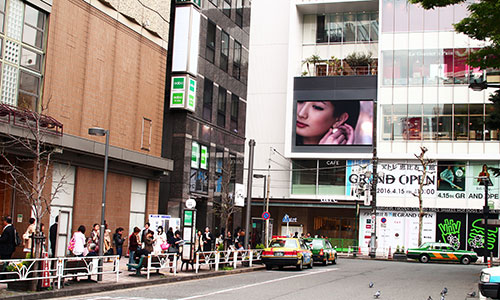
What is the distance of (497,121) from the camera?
25734mm

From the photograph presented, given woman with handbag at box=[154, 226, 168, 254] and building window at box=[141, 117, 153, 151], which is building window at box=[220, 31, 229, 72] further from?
woman with handbag at box=[154, 226, 168, 254]

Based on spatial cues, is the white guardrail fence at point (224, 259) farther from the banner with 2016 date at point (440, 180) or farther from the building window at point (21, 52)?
the banner with 2016 date at point (440, 180)

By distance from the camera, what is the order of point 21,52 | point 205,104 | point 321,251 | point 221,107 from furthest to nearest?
point 221,107 → point 205,104 → point 321,251 → point 21,52

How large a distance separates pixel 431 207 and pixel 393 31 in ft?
49.7

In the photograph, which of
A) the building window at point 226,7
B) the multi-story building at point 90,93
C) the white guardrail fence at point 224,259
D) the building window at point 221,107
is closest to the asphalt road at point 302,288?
the white guardrail fence at point 224,259

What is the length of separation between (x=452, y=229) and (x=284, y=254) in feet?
86.3

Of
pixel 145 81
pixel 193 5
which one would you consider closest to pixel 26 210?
pixel 145 81

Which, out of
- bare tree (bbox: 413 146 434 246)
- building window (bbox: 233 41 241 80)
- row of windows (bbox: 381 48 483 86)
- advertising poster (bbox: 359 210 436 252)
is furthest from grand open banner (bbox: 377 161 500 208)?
building window (bbox: 233 41 241 80)

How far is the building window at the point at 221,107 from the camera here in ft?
133

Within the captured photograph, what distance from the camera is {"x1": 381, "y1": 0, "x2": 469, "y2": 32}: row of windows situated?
5141 cm

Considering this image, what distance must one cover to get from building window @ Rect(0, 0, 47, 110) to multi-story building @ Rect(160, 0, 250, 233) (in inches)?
456

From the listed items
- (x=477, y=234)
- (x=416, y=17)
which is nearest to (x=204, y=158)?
(x=477, y=234)

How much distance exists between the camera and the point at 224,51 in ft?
136

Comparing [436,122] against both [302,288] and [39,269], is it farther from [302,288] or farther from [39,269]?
[39,269]
